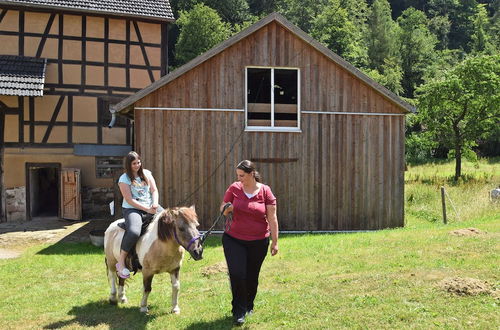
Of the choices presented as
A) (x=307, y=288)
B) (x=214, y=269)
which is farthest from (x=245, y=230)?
(x=214, y=269)

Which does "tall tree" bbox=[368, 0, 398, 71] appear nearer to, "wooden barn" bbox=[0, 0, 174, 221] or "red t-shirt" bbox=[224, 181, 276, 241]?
"wooden barn" bbox=[0, 0, 174, 221]

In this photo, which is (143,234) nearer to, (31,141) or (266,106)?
(266,106)

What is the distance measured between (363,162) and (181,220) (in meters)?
8.48

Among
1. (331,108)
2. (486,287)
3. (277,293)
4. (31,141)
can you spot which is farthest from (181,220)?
(31,141)

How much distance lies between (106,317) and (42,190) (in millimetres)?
14538

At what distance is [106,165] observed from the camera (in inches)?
679

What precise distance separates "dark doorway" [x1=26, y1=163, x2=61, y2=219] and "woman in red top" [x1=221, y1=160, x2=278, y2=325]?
43.2 ft

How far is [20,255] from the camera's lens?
1088 centimetres

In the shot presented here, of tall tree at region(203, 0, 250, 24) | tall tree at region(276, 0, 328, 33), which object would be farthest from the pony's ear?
tall tree at region(276, 0, 328, 33)

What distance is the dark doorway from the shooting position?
1667 centimetres

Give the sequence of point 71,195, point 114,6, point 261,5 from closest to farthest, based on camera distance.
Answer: point 71,195, point 114,6, point 261,5

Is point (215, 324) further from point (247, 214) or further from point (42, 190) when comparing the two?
point (42, 190)

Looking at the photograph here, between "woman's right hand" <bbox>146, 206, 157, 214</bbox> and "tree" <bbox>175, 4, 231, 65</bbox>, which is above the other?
"tree" <bbox>175, 4, 231, 65</bbox>


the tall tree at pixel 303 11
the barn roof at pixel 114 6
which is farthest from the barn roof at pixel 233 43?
the tall tree at pixel 303 11
